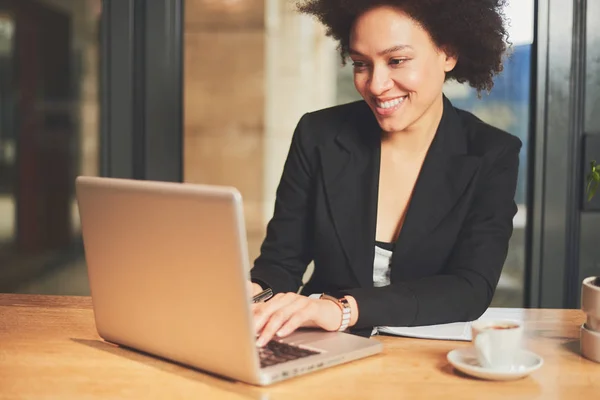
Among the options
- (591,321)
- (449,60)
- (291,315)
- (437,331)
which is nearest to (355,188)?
(449,60)

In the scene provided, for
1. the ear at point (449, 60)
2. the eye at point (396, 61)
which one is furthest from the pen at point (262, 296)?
the ear at point (449, 60)

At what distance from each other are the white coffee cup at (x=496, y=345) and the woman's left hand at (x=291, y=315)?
0.94 feet

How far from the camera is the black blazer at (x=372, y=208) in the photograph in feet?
6.30

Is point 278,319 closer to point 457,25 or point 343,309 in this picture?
point 343,309

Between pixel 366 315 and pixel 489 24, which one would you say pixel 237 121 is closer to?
pixel 489 24

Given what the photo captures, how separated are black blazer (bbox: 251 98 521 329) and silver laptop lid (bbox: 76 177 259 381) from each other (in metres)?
0.55

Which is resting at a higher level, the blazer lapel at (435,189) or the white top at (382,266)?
the blazer lapel at (435,189)

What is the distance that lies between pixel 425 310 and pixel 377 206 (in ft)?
1.57

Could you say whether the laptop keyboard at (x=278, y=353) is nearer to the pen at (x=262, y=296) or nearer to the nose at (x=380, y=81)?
the pen at (x=262, y=296)

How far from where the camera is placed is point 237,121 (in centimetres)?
311

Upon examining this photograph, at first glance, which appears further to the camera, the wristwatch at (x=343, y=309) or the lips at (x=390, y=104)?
the lips at (x=390, y=104)

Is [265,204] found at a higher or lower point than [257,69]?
lower

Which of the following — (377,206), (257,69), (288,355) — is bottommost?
(288,355)

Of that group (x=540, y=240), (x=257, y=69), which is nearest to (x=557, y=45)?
(x=540, y=240)
